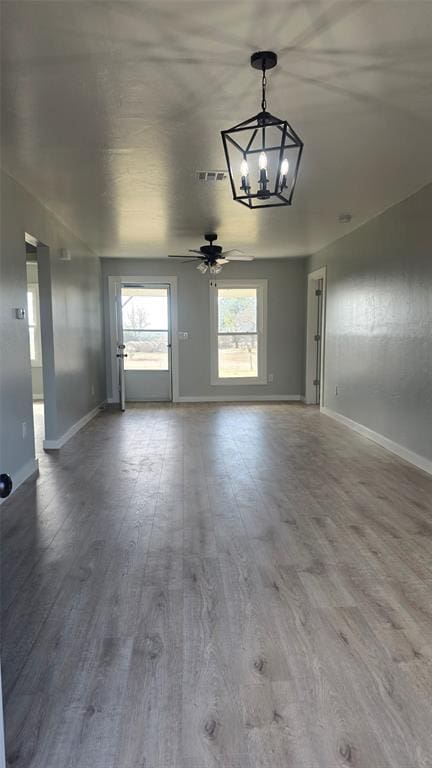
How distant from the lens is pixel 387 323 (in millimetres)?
4836

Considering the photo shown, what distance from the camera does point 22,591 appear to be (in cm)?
223

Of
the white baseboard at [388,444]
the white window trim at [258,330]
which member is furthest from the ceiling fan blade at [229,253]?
the white baseboard at [388,444]

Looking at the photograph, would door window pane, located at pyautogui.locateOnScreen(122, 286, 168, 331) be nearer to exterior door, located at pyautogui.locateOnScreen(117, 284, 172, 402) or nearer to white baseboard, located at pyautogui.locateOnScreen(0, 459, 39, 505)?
exterior door, located at pyautogui.locateOnScreen(117, 284, 172, 402)

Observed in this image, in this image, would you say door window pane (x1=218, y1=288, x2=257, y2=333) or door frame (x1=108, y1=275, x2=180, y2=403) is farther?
door window pane (x1=218, y1=288, x2=257, y2=333)

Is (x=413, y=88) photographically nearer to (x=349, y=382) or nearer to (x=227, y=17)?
(x=227, y=17)

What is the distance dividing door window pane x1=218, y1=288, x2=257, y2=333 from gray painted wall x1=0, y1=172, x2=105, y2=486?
2044 millimetres

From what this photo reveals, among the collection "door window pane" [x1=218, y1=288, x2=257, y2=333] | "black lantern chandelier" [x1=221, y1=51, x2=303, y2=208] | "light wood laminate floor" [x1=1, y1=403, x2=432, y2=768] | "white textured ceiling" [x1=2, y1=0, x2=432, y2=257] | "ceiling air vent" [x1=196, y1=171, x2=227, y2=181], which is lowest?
"light wood laminate floor" [x1=1, y1=403, x2=432, y2=768]

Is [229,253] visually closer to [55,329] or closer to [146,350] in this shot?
[55,329]

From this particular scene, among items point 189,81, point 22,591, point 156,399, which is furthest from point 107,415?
point 189,81

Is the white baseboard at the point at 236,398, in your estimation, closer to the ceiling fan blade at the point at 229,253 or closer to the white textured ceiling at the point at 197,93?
the ceiling fan blade at the point at 229,253

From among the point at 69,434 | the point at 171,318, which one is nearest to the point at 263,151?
the point at 69,434

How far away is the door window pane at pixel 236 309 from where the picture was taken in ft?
26.5

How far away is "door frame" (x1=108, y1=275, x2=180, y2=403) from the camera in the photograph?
25.5 feet

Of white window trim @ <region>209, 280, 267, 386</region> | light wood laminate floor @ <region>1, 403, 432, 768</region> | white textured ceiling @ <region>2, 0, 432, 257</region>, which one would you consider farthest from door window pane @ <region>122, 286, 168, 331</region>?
light wood laminate floor @ <region>1, 403, 432, 768</region>
